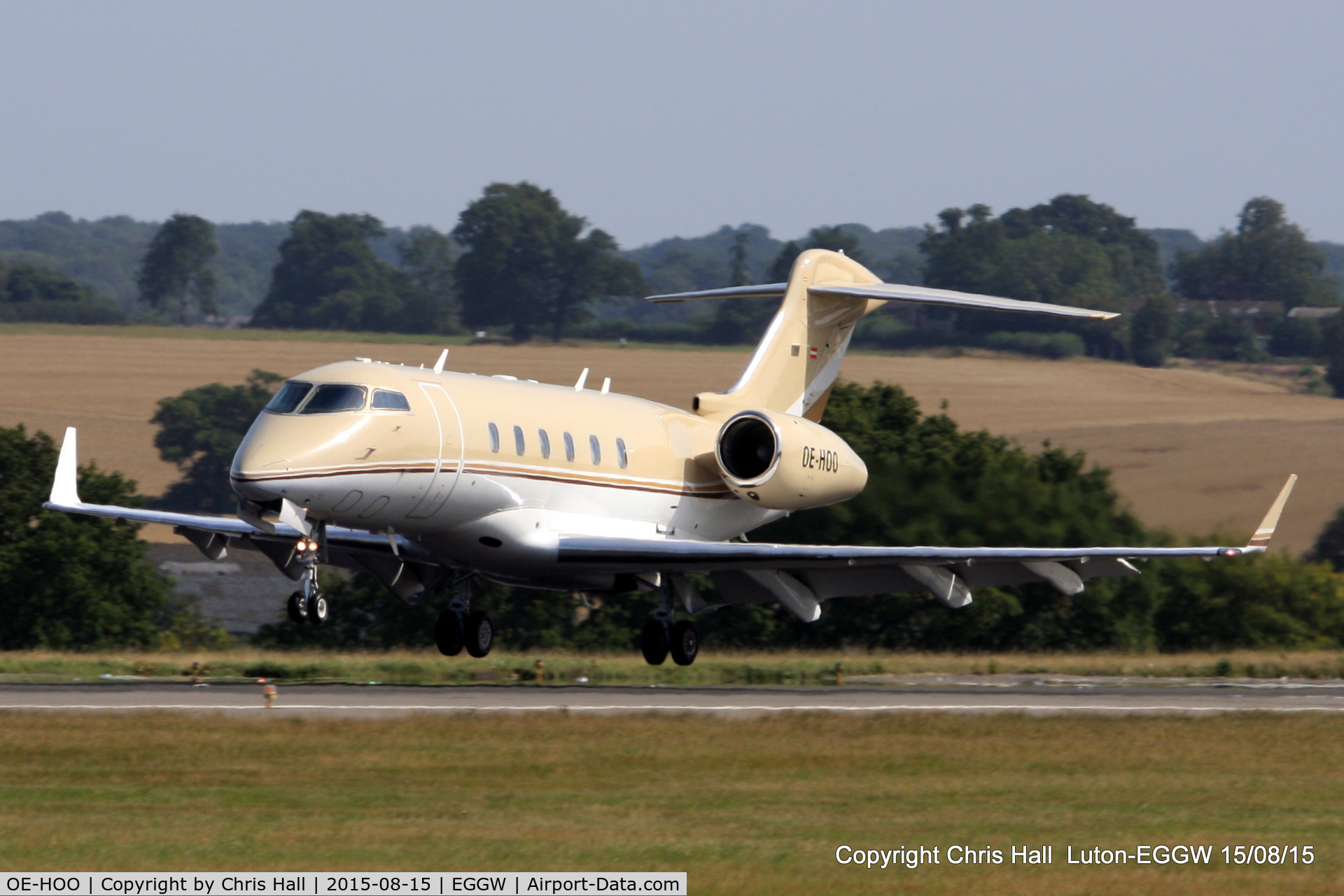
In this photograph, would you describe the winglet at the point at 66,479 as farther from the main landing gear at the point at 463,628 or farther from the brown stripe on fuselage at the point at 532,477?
the brown stripe on fuselage at the point at 532,477

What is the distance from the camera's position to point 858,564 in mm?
23094

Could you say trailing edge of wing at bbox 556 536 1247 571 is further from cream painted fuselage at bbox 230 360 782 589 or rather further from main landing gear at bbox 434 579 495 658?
main landing gear at bbox 434 579 495 658

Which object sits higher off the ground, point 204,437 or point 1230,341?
point 1230,341

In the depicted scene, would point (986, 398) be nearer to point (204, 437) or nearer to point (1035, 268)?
point (1035, 268)

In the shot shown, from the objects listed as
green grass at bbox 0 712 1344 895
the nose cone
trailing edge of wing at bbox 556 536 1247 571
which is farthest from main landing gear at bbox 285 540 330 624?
trailing edge of wing at bbox 556 536 1247 571

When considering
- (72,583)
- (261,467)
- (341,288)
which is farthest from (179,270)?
(261,467)

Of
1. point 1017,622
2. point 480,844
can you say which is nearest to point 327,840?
point 480,844

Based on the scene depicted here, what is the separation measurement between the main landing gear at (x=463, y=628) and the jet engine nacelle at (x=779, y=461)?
396 centimetres

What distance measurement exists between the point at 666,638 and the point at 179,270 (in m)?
119

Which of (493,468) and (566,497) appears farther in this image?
(566,497)

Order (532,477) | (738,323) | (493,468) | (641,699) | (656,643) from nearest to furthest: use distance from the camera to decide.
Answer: (493,468) < (532,477) < (641,699) < (656,643) < (738,323)

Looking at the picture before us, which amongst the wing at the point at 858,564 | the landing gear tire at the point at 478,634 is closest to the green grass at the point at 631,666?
the landing gear tire at the point at 478,634

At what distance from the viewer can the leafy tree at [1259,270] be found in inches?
4193

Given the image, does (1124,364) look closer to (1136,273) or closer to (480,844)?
(1136,273)
